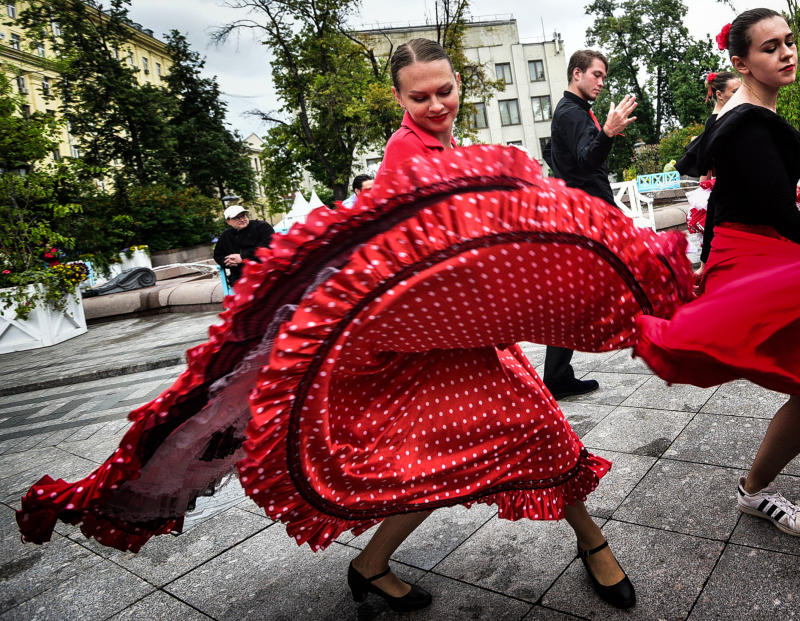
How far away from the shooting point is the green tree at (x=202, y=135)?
32375 mm

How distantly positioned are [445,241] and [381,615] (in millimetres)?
1407

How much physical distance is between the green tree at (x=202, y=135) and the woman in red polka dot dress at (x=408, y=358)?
31561 mm

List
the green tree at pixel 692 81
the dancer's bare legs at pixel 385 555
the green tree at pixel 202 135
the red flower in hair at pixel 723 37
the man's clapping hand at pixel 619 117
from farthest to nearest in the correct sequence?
the green tree at pixel 692 81 → the green tree at pixel 202 135 → the man's clapping hand at pixel 619 117 → the red flower in hair at pixel 723 37 → the dancer's bare legs at pixel 385 555

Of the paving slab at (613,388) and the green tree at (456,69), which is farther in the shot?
the green tree at (456,69)

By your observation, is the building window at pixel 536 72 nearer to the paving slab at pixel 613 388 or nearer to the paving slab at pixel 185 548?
the paving slab at pixel 613 388

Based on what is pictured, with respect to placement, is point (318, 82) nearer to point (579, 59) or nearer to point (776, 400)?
point (579, 59)

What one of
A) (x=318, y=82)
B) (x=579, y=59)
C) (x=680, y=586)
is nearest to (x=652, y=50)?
(x=318, y=82)

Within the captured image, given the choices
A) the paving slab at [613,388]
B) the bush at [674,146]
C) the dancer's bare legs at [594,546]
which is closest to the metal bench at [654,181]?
the bush at [674,146]

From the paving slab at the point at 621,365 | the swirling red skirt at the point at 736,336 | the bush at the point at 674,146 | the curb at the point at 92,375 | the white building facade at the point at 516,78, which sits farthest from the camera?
the white building facade at the point at 516,78

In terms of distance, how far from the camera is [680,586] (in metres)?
1.90

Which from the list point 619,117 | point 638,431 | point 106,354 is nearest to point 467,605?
point 638,431

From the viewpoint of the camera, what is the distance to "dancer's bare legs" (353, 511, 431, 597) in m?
1.93

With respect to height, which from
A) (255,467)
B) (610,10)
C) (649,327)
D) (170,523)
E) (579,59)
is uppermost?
(610,10)

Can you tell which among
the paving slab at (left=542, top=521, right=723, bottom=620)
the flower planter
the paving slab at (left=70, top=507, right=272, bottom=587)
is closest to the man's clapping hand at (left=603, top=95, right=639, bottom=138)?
the paving slab at (left=542, top=521, right=723, bottom=620)
